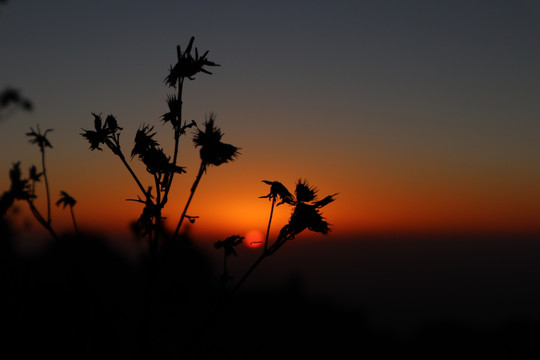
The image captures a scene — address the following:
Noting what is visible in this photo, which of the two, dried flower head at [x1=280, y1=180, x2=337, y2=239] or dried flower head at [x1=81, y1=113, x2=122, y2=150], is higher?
dried flower head at [x1=81, y1=113, x2=122, y2=150]

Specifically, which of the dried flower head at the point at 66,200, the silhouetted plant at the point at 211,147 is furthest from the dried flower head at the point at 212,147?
the dried flower head at the point at 66,200

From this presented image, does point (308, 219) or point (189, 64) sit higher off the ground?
point (189, 64)

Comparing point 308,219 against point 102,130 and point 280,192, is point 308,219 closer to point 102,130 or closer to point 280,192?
point 280,192

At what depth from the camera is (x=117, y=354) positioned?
838cm

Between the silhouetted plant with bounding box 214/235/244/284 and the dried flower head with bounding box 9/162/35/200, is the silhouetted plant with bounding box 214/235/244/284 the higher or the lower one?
the lower one

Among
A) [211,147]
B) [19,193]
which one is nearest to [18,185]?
[19,193]

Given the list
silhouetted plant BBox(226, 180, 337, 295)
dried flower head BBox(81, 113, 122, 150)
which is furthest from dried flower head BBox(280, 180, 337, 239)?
dried flower head BBox(81, 113, 122, 150)

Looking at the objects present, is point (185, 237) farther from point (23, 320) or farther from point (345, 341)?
point (345, 341)

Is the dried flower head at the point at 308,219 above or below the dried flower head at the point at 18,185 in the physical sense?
below

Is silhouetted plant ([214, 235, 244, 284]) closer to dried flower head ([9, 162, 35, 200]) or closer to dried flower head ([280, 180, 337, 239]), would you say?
dried flower head ([280, 180, 337, 239])

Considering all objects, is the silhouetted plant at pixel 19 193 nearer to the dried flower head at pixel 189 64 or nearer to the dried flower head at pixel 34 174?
the dried flower head at pixel 34 174

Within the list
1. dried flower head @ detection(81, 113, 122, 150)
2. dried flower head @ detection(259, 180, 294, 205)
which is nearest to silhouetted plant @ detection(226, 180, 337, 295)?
dried flower head @ detection(259, 180, 294, 205)

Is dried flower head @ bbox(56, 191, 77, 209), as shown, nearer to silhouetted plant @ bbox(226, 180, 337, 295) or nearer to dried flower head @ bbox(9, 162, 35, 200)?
dried flower head @ bbox(9, 162, 35, 200)

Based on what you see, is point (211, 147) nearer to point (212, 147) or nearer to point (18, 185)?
point (212, 147)
